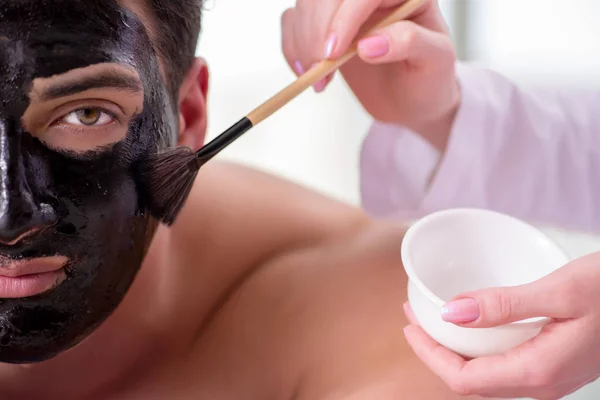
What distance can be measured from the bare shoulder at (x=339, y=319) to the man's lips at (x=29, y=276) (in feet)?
1.05

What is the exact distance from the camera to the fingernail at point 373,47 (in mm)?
752

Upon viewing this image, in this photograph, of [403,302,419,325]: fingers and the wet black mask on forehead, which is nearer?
the wet black mask on forehead

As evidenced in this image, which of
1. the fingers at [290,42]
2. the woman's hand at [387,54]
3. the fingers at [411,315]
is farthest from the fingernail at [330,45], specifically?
the fingers at [411,315]

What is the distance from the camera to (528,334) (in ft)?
2.20

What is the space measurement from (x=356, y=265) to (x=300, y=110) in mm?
799

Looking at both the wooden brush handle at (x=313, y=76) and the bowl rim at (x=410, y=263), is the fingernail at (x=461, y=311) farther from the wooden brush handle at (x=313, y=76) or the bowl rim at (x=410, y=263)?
the wooden brush handle at (x=313, y=76)

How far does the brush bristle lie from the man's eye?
6 centimetres

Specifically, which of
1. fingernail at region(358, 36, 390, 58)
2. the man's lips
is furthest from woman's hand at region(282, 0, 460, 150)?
the man's lips

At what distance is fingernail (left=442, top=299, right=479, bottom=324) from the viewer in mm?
621

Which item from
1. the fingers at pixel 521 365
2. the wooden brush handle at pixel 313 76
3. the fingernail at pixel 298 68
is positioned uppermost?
the fingernail at pixel 298 68

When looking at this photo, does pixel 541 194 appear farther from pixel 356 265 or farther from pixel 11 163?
pixel 11 163

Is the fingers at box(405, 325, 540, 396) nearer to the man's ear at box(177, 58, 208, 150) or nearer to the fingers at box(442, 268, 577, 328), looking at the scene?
the fingers at box(442, 268, 577, 328)

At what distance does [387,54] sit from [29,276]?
402mm

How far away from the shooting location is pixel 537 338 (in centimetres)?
67
